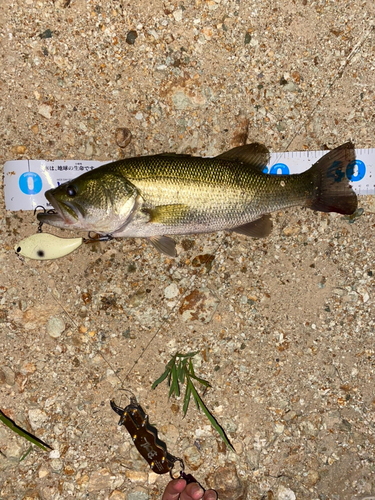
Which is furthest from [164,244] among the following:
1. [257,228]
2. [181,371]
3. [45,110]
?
[45,110]

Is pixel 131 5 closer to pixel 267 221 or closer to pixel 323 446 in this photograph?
pixel 267 221

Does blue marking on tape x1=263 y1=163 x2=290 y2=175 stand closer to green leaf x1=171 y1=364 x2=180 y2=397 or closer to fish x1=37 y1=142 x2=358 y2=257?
fish x1=37 y1=142 x2=358 y2=257

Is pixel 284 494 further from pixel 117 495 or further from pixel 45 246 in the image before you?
pixel 45 246

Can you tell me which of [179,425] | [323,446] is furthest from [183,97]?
[323,446]

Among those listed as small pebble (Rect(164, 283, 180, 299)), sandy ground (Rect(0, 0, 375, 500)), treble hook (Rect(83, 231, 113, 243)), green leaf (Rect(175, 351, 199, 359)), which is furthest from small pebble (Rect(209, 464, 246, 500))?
treble hook (Rect(83, 231, 113, 243))

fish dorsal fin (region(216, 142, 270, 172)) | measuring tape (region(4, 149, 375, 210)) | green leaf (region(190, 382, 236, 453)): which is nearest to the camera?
fish dorsal fin (region(216, 142, 270, 172))

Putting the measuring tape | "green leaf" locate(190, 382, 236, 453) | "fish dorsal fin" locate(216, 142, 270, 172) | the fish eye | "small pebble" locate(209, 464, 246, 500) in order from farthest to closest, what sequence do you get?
"small pebble" locate(209, 464, 246, 500)
"green leaf" locate(190, 382, 236, 453)
the measuring tape
"fish dorsal fin" locate(216, 142, 270, 172)
the fish eye
